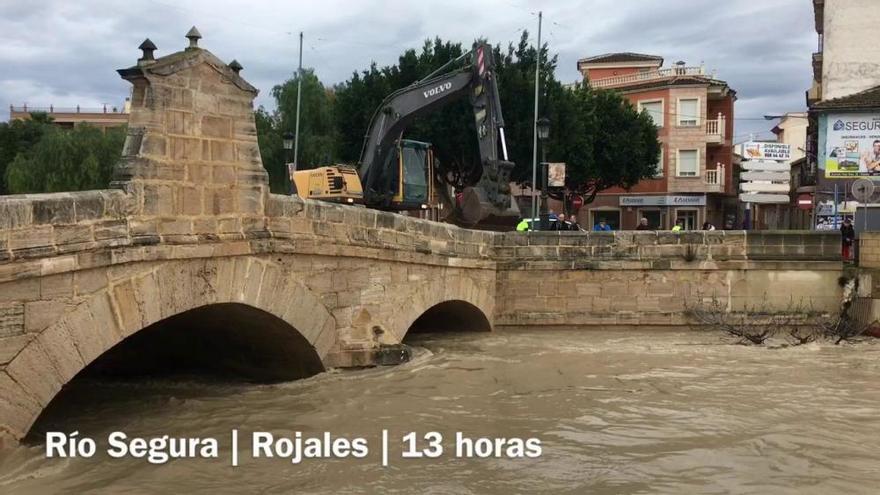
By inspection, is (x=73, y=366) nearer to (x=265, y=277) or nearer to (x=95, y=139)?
(x=265, y=277)

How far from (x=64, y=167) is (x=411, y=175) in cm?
1928

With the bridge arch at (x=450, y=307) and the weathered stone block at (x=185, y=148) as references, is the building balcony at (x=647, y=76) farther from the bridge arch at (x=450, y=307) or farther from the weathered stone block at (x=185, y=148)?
the weathered stone block at (x=185, y=148)

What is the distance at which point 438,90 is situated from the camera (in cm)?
1695

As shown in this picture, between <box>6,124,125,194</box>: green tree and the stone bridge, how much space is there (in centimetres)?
2204

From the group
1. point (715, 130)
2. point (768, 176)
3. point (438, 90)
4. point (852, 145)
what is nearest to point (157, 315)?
point (438, 90)

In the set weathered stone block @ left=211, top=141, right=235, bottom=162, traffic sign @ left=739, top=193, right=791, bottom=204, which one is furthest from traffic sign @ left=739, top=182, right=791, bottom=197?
weathered stone block @ left=211, top=141, right=235, bottom=162

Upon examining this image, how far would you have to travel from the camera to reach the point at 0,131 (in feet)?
131

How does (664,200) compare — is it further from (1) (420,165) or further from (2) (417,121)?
(1) (420,165)

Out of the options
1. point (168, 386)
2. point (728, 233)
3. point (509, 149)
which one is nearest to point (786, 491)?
point (168, 386)

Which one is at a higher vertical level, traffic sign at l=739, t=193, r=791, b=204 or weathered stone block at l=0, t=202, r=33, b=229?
traffic sign at l=739, t=193, r=791, b=204

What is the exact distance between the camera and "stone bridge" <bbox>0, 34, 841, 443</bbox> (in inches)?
225

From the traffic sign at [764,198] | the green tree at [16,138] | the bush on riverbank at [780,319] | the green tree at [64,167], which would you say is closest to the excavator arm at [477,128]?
the bush on riverbank at [780,319]

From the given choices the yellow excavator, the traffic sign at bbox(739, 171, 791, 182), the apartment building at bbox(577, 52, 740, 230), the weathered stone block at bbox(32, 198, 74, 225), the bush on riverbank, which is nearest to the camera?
the weathered stone block at bbox(32, 198, 74, 225)

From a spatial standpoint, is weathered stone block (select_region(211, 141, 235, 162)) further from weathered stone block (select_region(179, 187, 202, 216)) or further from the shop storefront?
the shop storefront
